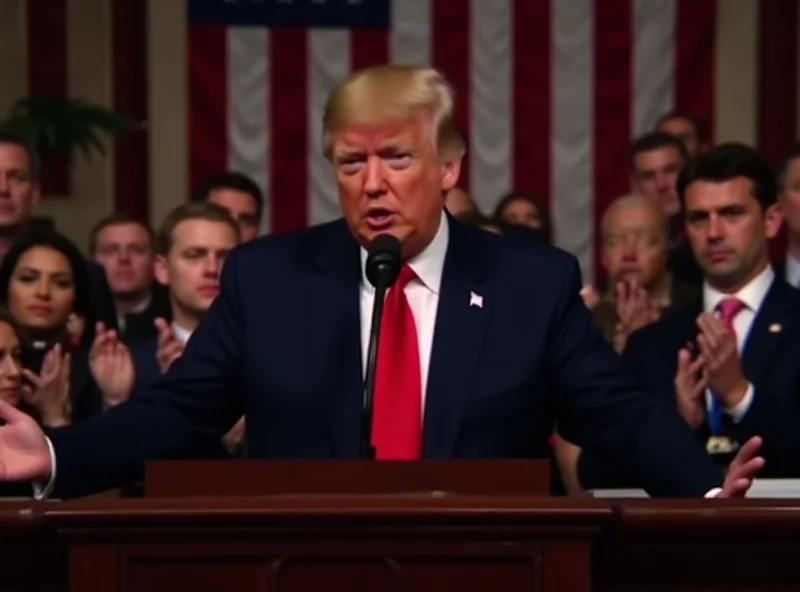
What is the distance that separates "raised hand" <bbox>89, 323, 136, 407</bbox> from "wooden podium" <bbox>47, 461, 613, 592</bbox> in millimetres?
2615

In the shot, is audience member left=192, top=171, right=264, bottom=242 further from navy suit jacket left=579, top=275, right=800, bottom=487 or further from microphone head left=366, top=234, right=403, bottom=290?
microphone head left=366, top=234, right=403, bottom=290

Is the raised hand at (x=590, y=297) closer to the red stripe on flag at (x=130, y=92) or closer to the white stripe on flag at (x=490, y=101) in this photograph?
the white stripe on flag at (x=490, y=101)

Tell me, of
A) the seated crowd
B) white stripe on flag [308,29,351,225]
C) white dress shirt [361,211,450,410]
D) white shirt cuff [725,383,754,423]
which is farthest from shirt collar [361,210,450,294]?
white stripe on flag [308,29,351,225]

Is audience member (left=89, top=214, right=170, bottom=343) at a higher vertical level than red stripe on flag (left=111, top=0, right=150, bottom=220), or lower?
lower

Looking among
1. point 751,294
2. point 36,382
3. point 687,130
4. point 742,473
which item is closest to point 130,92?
point 687,130

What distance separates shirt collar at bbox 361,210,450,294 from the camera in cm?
356

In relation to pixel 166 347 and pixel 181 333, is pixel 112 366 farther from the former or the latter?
pixel 181 333

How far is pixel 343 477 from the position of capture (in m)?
2.83

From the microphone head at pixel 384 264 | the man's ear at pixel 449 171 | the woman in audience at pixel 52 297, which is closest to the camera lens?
the microphone head at pixel 384 264

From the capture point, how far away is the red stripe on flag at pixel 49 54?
9148 mm

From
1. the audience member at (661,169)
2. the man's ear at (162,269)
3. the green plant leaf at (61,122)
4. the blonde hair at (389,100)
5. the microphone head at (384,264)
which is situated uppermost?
the green plant leaf at (61,122)

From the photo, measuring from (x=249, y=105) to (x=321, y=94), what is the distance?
31 centimetres

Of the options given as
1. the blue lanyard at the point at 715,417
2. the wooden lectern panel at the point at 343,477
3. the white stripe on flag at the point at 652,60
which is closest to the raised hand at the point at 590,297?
the blue lanyard at the point at 715,417

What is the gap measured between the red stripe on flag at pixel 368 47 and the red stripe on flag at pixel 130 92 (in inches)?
35.8
